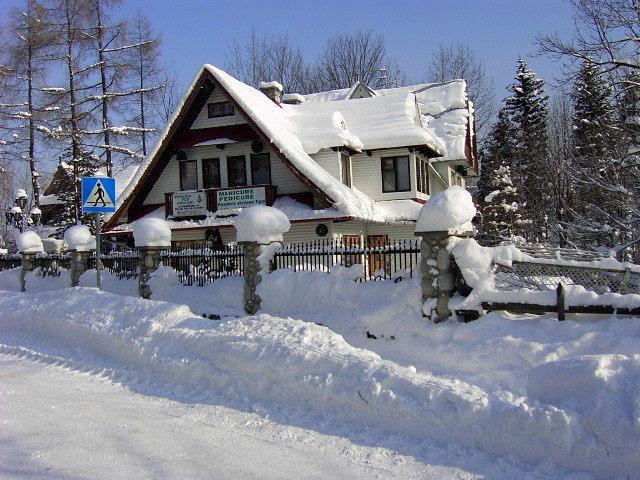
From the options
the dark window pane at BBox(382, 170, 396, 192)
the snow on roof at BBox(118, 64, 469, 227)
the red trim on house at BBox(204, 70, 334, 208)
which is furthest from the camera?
the dark window pane at BBox(382, 170, 396, 192)

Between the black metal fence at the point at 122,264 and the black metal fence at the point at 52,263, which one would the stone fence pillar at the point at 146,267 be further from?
the black metal fence at the point at 52,263

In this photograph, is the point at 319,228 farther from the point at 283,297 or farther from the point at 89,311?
the point at 89,311

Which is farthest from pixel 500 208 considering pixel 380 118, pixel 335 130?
pixel 335 130

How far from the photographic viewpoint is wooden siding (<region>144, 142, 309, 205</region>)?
21.2 meters

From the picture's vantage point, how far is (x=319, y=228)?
2011 centimetres

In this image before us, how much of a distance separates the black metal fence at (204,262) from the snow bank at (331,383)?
10.8 ft

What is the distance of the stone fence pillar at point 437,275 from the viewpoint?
10258 mm

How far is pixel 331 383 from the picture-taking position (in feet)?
22.2

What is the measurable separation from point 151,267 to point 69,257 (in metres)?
5.07

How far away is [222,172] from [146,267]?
25.3ft

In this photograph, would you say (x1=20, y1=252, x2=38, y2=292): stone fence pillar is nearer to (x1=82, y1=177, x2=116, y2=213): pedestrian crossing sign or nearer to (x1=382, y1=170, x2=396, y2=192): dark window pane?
(x1=82, y1=177, x2=116, y2=213): pedestrian crossing sign

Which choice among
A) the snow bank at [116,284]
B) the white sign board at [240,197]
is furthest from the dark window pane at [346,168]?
the snow bank at [116,284]

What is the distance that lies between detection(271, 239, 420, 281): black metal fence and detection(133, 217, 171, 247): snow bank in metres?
3.63

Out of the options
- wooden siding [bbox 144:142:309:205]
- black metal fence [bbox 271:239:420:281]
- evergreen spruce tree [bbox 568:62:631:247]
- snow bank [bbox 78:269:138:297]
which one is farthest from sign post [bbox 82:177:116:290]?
evergreen spruce tree [bbox 568:62:631:247]
